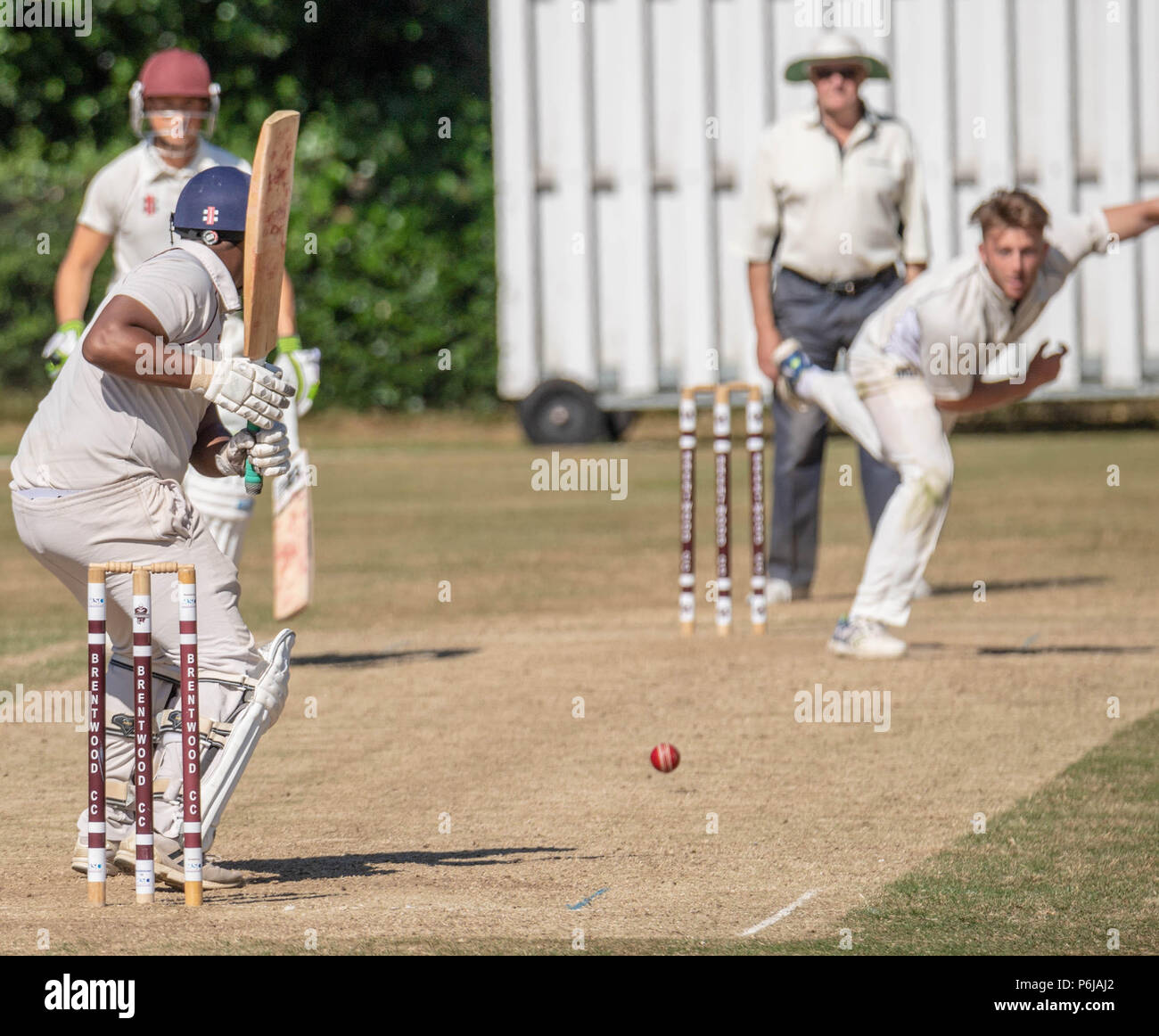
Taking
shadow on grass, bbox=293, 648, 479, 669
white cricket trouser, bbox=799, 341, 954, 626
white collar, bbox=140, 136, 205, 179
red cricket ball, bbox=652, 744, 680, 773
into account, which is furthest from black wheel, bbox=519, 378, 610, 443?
red cricket ball, bbox=652, 744, 680, 773

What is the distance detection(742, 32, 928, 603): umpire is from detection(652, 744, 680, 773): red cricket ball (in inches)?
133

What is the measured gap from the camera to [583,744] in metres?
7.20

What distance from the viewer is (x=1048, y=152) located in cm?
1916

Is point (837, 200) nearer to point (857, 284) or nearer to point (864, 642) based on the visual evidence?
point (857, 284)

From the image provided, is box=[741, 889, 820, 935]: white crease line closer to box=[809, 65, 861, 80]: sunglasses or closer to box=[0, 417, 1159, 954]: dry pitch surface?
box=[0, 417, 1159, 954]: dry pitch surface

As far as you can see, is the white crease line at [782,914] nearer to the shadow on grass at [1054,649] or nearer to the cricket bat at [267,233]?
the cricket bat at [267,233]

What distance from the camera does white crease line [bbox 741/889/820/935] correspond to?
15.8 ft

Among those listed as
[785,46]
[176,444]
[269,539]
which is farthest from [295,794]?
[785,46]

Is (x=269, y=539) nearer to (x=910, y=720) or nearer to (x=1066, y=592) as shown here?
(x=1066, y=592)

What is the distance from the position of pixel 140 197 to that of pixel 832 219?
334 cm

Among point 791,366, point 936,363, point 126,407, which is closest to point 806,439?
point 791,366

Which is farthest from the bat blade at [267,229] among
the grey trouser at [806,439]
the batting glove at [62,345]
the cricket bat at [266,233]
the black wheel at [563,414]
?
the black wheel at [563,414]

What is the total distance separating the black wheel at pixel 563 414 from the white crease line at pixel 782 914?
1485 centimetres

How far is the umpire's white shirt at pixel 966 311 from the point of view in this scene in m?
8.30
